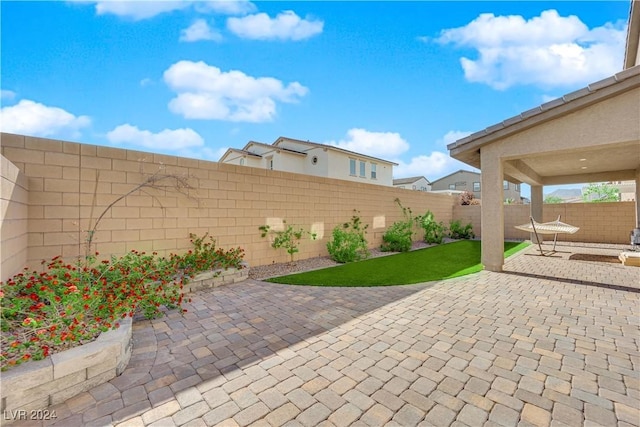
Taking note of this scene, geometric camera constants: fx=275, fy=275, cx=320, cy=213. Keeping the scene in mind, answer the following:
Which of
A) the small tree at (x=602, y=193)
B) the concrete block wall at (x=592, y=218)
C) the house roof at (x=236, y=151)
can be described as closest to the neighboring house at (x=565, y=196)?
the small tree at (x=602, y=193)

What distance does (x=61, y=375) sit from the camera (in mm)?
2186

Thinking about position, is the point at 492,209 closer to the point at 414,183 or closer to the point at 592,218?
the point at 592,218

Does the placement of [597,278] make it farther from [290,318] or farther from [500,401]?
[290,318]

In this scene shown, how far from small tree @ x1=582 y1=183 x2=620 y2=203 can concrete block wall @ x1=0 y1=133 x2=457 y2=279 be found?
30.3m

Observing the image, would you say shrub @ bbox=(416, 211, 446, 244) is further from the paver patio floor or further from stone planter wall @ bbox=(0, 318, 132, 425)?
stone planter wall @ bbox=(0, 318, 132, 425)

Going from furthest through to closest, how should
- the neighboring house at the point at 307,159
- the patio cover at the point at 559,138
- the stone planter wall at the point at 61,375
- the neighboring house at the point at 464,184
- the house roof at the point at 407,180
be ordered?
the house roof at the point at 407,180 < the neighboring house at the point at 464,184 < the neighboring house at the point at 307,159 < the patio cover at the point at 559,138 < the stone planter wall at the point at 61,375

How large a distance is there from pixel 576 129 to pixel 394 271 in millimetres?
4881

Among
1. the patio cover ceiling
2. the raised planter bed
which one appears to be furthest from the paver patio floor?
the patio cover ceiling

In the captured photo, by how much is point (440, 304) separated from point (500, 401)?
2.38 metres

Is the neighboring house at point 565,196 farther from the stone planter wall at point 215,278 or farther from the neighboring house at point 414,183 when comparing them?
the stone planter wall at point 215,278

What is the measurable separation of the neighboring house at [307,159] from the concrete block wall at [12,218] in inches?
710

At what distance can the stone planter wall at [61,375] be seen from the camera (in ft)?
6.50

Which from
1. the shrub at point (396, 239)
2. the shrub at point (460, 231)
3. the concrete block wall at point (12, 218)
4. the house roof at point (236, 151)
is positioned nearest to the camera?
the concrete block wall at point (12, 218)

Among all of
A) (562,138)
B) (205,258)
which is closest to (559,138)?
(562,138)
